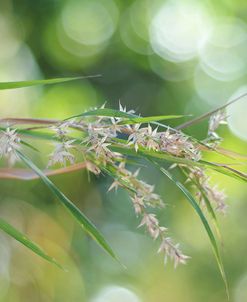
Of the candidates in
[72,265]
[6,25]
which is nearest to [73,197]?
[72,265]

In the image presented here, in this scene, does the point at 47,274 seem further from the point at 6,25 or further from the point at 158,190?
the point at 6,25

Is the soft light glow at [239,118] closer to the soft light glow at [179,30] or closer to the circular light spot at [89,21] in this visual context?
the soft light glow at [179,30]

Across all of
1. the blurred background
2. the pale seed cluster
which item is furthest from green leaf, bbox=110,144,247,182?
the blurred background

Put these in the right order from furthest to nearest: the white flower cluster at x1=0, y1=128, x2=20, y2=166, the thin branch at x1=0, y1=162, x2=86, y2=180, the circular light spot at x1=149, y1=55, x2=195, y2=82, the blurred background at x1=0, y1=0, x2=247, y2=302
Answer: the circular light spot at x1=149, y1=55, x2=195, y2=82 → the blurred background at x1=0, y1=0, x2=247, y2=302 → the thin branch at x1=0, y1=162, x2=86, y2=180 → the white flower cluster at x1=0, y1=128, x2=20, y2=166

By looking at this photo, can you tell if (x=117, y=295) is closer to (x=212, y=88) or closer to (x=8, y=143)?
(x=212, y=88)

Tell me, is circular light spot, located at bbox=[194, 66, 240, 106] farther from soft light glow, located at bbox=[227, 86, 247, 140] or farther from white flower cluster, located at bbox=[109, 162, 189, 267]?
white flower cluster, located at bbox=[109, 162, 189, 267]

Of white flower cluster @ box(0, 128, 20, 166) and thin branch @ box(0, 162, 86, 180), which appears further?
thin branch @ box(0, 162, 86, 180)

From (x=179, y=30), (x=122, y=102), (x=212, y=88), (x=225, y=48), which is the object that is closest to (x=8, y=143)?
(x=122, y=102)
